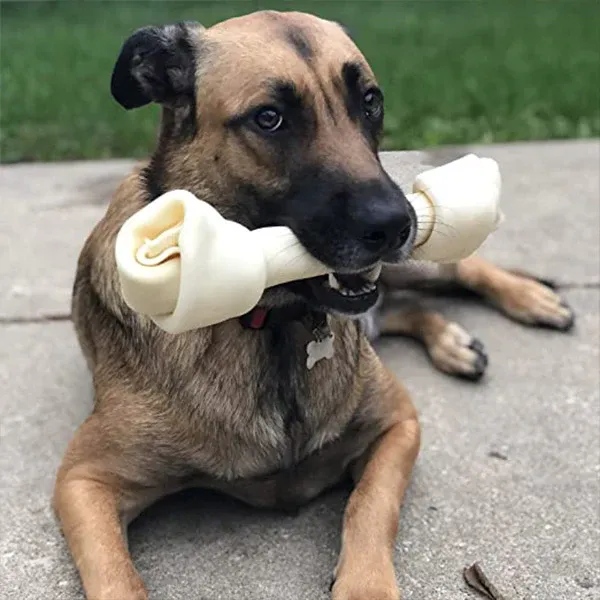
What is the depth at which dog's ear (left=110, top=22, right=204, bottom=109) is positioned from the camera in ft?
8.80

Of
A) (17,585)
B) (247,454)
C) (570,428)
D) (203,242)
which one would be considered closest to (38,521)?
(17,585)

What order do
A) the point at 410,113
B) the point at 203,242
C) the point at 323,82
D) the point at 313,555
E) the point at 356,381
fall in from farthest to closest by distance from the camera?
1. the point at 410,113
2. the point at 356,381
3. the point at 313,555
4. the point at 323,82
5. the point at 203,242

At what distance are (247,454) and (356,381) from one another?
16.6 inches

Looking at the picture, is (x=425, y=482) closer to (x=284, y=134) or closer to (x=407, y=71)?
(x=284, y=134)

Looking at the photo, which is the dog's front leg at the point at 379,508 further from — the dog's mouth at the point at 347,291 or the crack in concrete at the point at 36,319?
the crack in concrete at the point at 36,319

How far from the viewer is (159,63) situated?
271 centimetres

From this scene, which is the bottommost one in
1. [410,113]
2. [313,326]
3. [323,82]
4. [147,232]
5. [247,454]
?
[410,113]

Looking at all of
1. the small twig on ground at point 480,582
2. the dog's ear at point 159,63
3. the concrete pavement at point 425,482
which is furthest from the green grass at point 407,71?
the small twig on ground at point 480,582

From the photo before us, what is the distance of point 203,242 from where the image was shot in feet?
7.19

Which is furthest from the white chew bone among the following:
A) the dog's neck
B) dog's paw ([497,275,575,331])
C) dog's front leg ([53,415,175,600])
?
dog's paw ([497,275,575,331])

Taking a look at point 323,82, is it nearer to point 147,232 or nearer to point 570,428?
point 147,232

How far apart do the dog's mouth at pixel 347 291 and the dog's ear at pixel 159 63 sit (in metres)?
0.64

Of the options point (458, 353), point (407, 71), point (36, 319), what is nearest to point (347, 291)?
point (458, 353)

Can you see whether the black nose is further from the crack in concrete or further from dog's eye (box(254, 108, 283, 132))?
the crack in concrete
